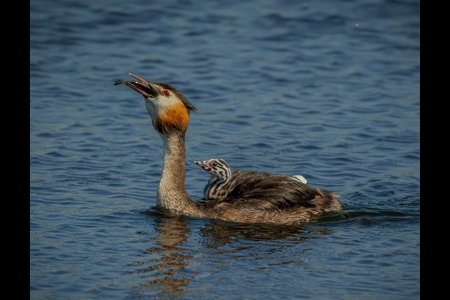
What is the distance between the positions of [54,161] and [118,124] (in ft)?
6.90

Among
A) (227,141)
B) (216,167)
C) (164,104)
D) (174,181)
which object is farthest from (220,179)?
(227,141)

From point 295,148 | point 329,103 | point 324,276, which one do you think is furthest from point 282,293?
point 329,103

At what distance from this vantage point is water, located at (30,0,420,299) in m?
7.14

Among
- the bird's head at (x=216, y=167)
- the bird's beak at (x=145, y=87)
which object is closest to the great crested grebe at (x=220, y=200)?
the bird's beak at (x=145, y=87)

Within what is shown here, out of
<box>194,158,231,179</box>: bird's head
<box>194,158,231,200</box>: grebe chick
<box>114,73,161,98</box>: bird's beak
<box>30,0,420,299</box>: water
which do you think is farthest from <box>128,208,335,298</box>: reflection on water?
<box>114,73,161,98</box>: bird's beak

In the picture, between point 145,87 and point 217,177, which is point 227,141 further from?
point 145,87

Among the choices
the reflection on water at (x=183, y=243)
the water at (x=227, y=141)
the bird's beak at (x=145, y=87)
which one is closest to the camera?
the reflection on water at (x=183, y=243)

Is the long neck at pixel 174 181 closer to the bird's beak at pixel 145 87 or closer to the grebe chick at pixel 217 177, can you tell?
the grebe chick at pixel 217 177

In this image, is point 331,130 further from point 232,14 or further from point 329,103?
point 232,14

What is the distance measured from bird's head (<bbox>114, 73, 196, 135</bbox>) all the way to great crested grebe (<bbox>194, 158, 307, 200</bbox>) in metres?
0.62

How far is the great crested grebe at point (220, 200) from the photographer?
8820mm

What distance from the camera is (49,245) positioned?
25.3 feet

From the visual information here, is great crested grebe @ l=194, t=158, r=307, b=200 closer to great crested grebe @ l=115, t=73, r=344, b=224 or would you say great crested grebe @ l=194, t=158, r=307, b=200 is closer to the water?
great crested grebe @ l=115, t=73, r=344, b=224

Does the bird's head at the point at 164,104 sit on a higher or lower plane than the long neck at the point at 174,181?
higher
